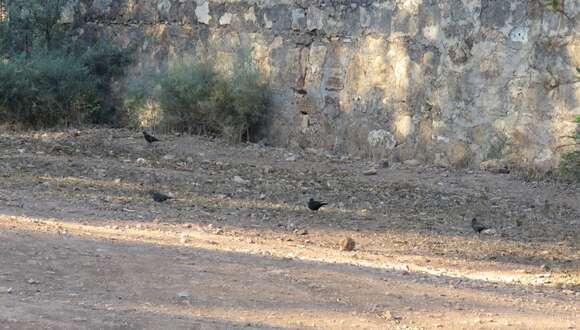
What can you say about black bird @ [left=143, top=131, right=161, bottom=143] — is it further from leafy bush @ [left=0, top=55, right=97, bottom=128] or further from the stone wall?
leafy bush @ [left=0, top=55, right=97, bottom=128]

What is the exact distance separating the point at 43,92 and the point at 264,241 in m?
6.11

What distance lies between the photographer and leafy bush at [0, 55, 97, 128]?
43.4 ft

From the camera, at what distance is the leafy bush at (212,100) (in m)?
12.6

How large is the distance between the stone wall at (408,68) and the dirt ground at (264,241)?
0.39 m

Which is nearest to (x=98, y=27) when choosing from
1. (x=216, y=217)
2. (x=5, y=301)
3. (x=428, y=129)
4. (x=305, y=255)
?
(x=428, y=129)

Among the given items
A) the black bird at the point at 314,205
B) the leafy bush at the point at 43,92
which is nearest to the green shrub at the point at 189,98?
the leafy bush at the point at 43,92

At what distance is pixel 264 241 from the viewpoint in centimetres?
794

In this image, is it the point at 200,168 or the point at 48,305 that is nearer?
the point at 48,305

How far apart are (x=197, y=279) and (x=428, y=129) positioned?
18.2ft

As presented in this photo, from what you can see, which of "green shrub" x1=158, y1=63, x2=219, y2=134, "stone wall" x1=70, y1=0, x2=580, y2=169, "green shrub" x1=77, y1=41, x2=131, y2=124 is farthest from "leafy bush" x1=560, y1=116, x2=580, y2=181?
"green shrub" x1=77, y1=41, x2=131, y2=124

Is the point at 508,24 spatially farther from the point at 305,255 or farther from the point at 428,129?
the point at 305,255

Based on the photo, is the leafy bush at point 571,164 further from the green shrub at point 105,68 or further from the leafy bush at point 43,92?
the green shrub at point 105,68

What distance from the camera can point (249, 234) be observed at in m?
8.20

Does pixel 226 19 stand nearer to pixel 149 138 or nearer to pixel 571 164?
pixel 149 138
